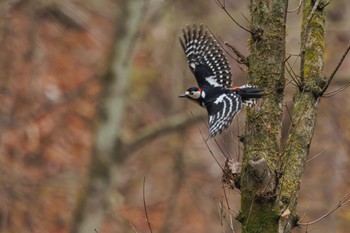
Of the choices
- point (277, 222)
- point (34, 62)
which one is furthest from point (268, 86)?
point (34, 62)

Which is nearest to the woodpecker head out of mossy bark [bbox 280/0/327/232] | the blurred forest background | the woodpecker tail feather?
the woodpecker tail feather

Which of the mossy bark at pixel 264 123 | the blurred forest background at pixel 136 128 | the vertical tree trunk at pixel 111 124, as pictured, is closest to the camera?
the mossy bark at pixel 264 123

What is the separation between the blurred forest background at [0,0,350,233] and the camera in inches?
694

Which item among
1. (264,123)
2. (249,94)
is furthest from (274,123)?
(249,94)

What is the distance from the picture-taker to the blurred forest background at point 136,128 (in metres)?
17.6

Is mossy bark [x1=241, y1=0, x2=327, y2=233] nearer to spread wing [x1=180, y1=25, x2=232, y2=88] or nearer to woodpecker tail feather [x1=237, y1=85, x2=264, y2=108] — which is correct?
woodpecker tail feather [x1=237, y1=85, x2=264, y2=108]

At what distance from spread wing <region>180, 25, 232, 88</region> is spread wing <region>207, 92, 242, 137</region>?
0.66 metres

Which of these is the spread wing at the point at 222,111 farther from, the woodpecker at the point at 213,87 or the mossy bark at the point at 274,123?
the mossy bark at the point at 274,123

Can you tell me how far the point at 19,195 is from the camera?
17.5 metres

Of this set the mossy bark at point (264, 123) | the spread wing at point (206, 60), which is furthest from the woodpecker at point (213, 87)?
the mossy bark at point (264, 123)

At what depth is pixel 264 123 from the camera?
7.55 m

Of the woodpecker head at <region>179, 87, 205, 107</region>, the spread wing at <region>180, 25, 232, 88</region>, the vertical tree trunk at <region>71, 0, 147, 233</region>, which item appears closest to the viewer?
the woodpecker head at <region>179, 87, 205, 107</region>

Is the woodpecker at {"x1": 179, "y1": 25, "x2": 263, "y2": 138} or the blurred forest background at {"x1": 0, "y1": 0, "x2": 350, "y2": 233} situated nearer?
the woodpecker at {"x1": 179, "y1": 25, "x2": 263, "y2": 138}

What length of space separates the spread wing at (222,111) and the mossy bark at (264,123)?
153 mm
